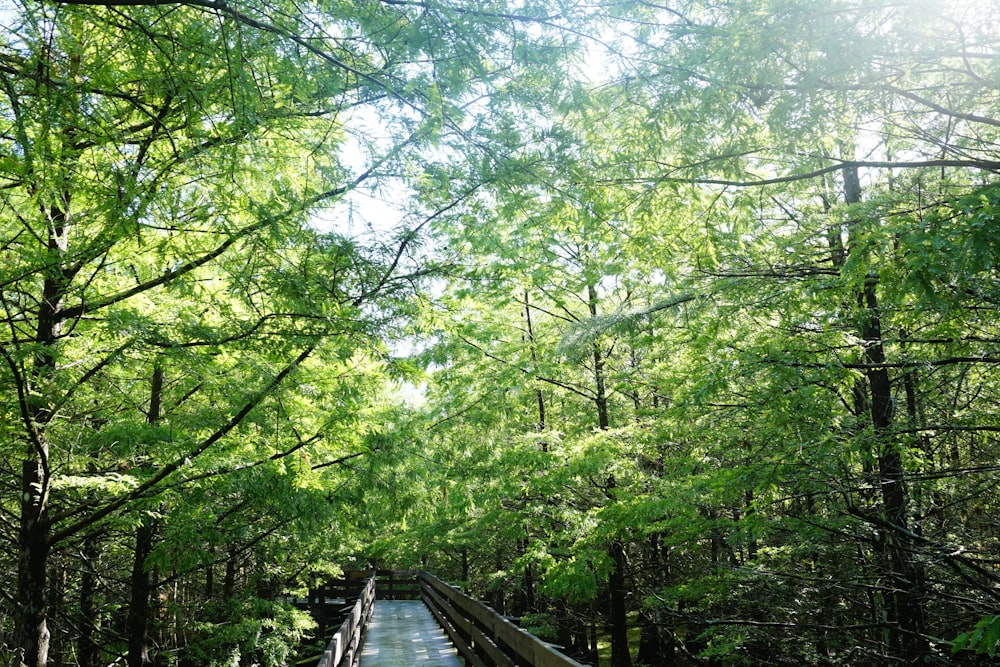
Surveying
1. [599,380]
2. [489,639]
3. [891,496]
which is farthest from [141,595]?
[891,496]

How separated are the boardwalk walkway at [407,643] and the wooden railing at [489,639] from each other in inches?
12.5

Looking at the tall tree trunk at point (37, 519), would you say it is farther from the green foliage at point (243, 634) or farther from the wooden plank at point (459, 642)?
the green foliage at point (243, 634)

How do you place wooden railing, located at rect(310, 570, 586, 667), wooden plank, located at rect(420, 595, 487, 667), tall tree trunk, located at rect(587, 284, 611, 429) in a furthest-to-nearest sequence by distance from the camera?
tall tree trunk, located at rect(587, 284, 611, 429) < wooden plank, located at rect(420, 595, 487, 667) < wooden railing, located at rect(310, 570, 586, 667)

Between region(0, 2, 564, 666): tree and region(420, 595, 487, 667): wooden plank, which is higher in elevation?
region(0, 2, 564, 666): tree

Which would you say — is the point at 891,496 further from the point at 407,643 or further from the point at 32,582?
the point at 32,582

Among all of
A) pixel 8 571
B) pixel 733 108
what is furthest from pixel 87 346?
pixel 8 571

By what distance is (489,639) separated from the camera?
791cm

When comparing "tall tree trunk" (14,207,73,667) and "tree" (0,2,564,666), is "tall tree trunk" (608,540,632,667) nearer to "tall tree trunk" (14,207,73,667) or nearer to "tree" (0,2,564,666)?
"tree" (0,2,564,666)

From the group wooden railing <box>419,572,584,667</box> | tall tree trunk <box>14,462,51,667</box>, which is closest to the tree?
tall tree trunk <box>14,462,51,667</box>

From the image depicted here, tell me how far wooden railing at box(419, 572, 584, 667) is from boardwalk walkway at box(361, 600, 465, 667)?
1.04ft

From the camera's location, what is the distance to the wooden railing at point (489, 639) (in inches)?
191

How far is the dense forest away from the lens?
3.96 metres

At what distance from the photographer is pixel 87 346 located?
6414 mm

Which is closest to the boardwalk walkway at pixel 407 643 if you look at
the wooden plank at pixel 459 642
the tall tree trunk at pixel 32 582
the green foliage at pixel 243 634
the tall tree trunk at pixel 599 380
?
the wooden plank at pixel 459 642
